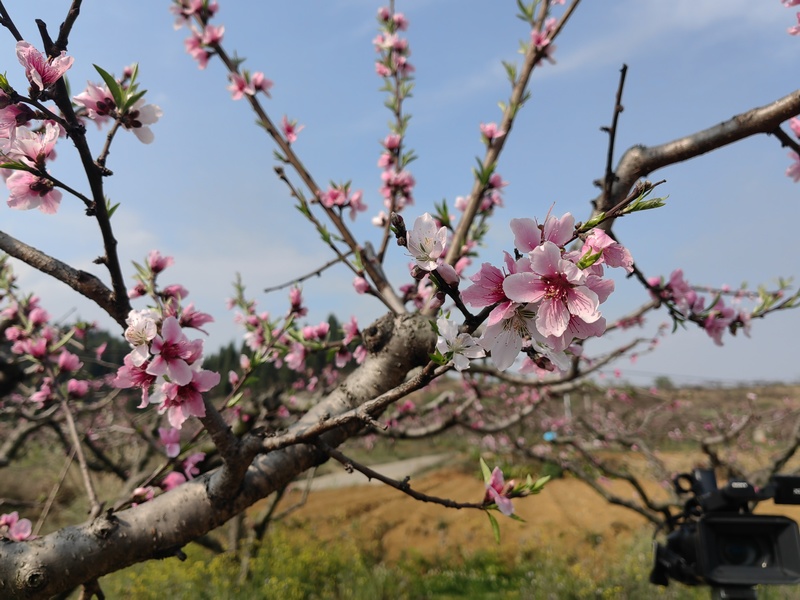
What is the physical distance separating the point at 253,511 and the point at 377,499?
9.14ft

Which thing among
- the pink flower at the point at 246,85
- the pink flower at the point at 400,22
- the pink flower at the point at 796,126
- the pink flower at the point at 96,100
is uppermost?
the pink flower at the point at 400,22

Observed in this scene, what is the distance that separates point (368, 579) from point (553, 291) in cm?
625

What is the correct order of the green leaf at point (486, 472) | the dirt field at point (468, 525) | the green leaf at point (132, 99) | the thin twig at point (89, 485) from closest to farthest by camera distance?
the green leaf at point (486, 472) → the green leaf at point (132, 99) → the thin twig at point (89, 485) → the dirt field at point (468, 525)

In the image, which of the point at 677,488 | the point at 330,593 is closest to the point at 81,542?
the point at 677,488

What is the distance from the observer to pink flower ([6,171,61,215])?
1126 mm

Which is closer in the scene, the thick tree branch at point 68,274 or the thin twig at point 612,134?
the thick tree branch at point 68,274

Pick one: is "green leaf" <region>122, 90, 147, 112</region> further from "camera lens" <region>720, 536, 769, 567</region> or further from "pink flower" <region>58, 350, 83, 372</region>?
"camera lens" <region>720, 536, 769, 567</region>

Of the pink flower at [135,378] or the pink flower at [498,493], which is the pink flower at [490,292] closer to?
the pink flower at [498,493]

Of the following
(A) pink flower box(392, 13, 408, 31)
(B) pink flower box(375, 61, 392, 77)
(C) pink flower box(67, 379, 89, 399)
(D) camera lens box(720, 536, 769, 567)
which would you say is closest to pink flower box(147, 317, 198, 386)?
(C) pink flower box(67, 379, 89, 399)

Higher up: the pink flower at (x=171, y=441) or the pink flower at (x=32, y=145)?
the pink flower at (x=32, y=145)

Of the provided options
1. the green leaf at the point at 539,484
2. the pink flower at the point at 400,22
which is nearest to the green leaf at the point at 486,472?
the green leaf at the point at 539,484

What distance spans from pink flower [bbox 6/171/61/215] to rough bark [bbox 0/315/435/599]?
77 cm

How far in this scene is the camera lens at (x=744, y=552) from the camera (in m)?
2.36

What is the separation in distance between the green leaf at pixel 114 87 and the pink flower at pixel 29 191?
0.83 feet
